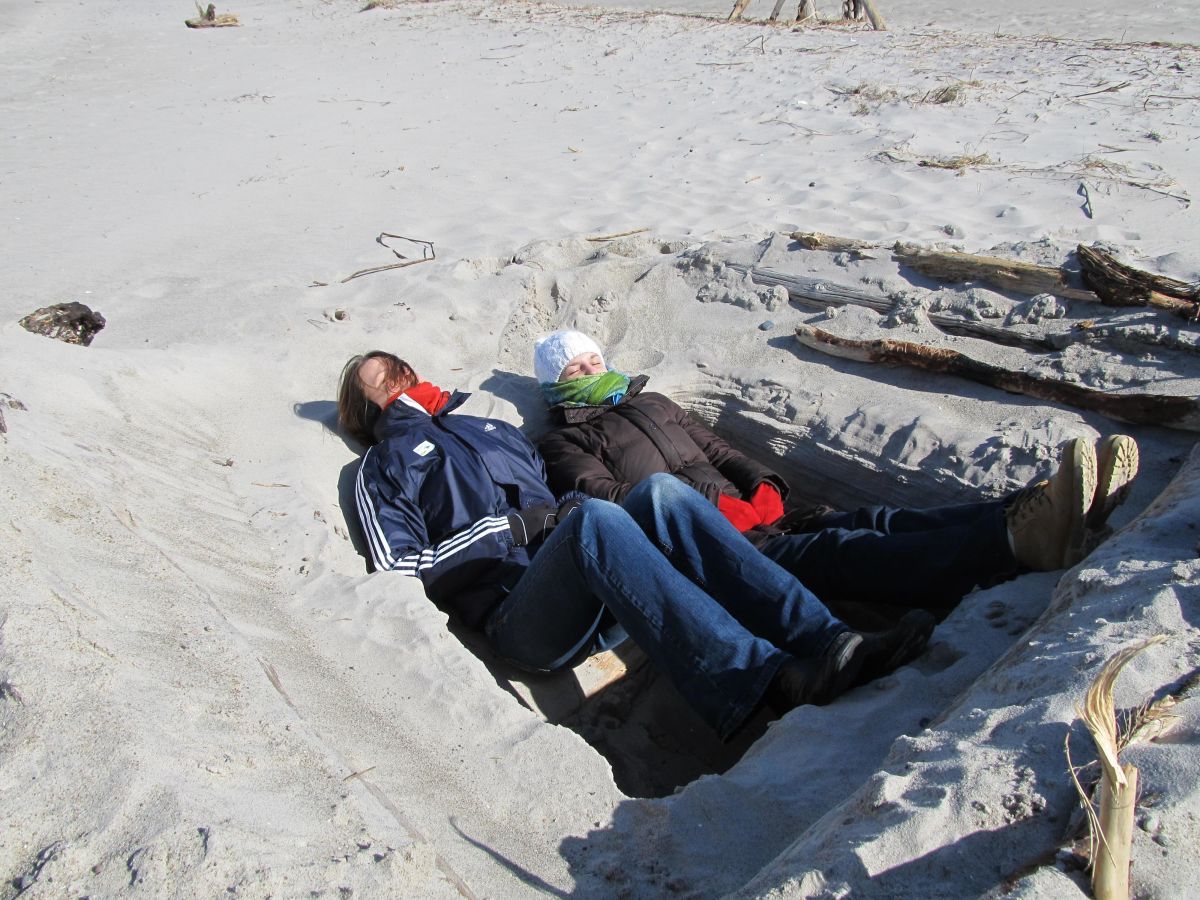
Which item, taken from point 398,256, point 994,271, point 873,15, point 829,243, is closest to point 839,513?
point 994,271

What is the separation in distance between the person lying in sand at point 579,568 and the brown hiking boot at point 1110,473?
2.29ft

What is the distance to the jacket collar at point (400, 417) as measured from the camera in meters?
3.79

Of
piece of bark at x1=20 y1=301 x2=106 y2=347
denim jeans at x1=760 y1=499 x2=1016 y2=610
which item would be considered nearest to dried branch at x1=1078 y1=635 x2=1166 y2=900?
denim jeans at x1=760 y1=499 x2=1016 y2=610

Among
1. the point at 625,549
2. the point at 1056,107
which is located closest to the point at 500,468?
the point at 625,549

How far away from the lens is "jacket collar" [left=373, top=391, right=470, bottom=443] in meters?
3.79

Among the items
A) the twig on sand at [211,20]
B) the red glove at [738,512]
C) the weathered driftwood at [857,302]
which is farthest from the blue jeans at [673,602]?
the twig on sand at [211,20]

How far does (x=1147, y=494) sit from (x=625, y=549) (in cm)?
186

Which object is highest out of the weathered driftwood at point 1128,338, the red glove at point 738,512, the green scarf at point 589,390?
the weathered driftwood at point 1128,338

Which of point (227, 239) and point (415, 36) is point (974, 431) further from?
point (415, 36)

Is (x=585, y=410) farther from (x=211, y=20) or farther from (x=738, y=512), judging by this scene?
(x=211, y=20)

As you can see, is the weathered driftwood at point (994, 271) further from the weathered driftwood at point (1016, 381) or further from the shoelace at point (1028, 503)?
the shoelace at point (1028, 503)

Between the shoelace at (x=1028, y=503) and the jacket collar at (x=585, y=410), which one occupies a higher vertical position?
the shoelace at (x=1028, y=503)

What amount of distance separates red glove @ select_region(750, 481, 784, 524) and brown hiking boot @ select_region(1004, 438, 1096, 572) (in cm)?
100

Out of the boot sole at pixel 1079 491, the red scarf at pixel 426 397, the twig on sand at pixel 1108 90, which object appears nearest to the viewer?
the boot sole at pixel 1079 491
